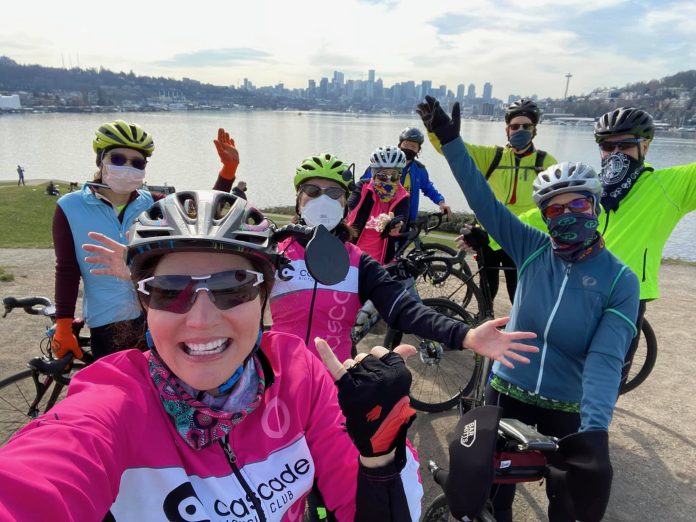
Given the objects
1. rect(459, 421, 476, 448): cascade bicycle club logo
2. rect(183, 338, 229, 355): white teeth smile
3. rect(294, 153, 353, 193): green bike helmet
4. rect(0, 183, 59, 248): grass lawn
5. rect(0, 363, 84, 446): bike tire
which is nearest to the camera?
rect(183, 338, 229, 355): white teeth smile

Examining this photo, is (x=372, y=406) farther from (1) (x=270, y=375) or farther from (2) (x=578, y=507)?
(2) (x=578, y=507)

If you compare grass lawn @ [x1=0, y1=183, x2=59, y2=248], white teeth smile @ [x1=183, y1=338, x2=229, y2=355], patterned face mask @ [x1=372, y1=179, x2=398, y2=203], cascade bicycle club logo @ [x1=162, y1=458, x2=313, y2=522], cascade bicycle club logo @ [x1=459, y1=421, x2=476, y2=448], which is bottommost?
grass lawn @ [x1=0, y1=183, x2=59, y2=248]

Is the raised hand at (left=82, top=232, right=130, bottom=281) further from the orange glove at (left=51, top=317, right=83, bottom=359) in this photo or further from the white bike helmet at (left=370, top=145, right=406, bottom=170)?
the white bike helmet at (left=370, top=145, right=406, bottom=170)

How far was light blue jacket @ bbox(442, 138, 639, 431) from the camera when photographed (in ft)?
8.08

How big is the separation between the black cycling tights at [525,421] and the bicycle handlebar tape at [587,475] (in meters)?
0.69

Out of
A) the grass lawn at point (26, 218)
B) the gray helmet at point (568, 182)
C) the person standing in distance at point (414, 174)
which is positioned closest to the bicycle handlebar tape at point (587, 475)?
the gray helmet at point (568, 182)

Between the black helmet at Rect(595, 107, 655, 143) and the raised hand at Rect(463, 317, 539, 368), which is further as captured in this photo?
the black helmet at Rect(595, 107, 655, 143)

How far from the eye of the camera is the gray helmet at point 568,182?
275 cm

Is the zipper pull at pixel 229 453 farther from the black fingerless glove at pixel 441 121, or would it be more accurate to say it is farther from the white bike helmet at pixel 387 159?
the white bike helmet at pixel 387 159

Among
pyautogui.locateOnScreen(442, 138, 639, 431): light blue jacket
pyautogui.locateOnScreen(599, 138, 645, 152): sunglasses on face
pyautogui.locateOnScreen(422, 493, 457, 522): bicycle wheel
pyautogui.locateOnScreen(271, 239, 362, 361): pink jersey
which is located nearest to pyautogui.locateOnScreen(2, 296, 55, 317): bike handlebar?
pyautogui.locateOnScreen(271, 239, 362, 361): pink jersey

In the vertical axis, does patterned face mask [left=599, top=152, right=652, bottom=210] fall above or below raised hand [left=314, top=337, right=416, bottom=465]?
above

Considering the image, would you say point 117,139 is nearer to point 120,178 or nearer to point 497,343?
point 120,178

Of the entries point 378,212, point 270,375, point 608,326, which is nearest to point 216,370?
point 270,375

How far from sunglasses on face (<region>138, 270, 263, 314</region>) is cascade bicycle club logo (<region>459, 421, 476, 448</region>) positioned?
1356 millimetres
